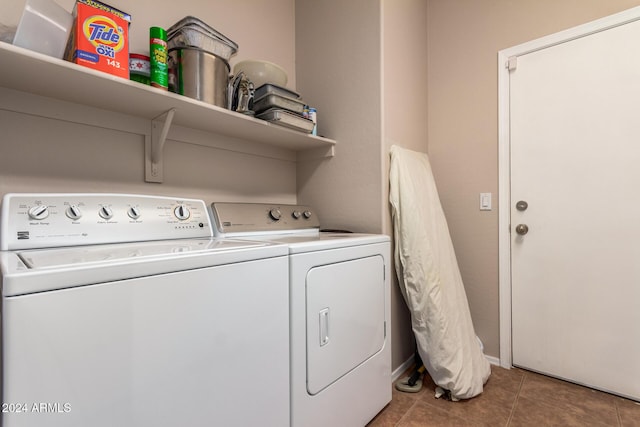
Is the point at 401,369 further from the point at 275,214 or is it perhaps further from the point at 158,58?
the point at 158,58

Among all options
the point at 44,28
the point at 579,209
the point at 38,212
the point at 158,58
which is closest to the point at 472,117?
the point at 579,209

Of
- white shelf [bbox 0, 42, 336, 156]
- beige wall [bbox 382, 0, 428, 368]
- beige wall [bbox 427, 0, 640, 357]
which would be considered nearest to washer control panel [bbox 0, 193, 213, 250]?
white shelf [bbox 0, 42, 336, 156]

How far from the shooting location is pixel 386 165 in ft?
5.52

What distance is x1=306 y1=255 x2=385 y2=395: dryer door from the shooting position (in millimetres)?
1063

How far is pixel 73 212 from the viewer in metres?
0.92

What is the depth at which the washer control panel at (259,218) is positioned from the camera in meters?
1.31

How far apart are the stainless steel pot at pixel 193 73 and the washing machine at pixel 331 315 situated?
476mm

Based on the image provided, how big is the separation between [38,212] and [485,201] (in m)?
2.26

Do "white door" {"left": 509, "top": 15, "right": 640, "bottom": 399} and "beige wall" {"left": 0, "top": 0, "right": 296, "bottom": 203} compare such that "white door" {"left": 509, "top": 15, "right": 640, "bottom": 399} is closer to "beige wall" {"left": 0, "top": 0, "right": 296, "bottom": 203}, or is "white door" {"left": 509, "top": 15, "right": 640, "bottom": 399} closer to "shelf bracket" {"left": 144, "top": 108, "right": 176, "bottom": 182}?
"beige wall" {"left": 0, "top": 0, "right": 296, "bottom": 203}

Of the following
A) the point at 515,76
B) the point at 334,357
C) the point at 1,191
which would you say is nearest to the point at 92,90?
the point at 1,191

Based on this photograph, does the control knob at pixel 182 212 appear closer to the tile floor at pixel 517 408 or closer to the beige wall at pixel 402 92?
the beige wall at pixel 402 92

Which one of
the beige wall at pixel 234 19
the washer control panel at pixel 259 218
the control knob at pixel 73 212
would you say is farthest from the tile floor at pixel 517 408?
the beige wall at pixel 234 19

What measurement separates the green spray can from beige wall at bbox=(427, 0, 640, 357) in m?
1.82

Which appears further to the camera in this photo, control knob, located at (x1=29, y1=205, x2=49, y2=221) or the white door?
the white door
